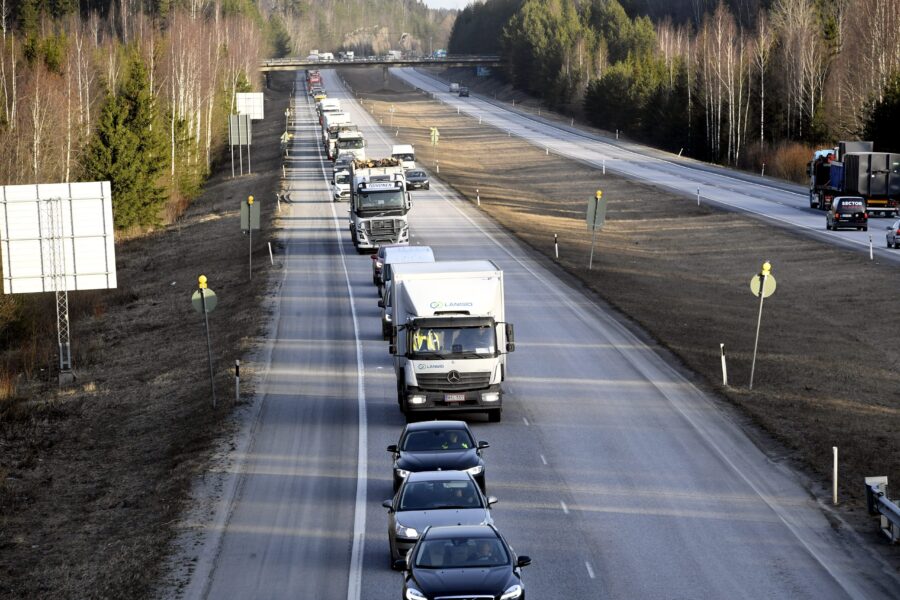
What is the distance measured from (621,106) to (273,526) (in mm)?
124760

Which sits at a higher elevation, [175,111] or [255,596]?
[175,111]

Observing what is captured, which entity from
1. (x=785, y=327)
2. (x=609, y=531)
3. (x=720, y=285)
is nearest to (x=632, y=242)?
(x=720, y=285)

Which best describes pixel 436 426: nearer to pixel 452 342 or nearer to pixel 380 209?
pixel 452 342

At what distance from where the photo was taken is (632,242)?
217 ft

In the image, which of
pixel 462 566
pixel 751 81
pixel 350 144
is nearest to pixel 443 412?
pixel 462 566

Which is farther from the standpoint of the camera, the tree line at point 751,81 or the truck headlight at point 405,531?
the tree line at point 751,81

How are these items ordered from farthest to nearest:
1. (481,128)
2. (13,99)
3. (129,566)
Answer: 1. (481,128)
2. (13,99)
3. (129,566)

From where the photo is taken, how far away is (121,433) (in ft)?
100

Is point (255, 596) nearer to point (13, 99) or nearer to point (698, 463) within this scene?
point (698, 463)

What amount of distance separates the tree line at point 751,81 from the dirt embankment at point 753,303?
62.2ft

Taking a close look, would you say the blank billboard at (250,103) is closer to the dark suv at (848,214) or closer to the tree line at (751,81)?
the tree line at (751,81)

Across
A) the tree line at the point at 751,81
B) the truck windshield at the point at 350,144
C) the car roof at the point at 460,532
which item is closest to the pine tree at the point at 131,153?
the truck windshield at the point at 350,144

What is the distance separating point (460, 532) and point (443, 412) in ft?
37.5

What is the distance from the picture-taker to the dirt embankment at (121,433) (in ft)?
67.9
